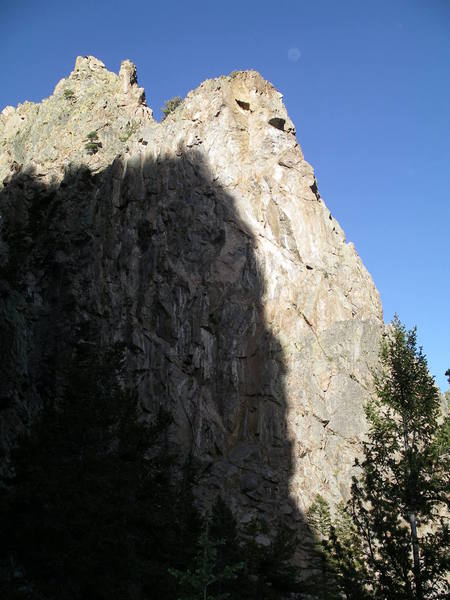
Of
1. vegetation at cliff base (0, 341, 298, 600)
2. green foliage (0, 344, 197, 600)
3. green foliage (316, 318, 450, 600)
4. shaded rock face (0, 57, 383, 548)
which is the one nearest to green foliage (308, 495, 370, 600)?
green foliage (316, 318, 450, 600)

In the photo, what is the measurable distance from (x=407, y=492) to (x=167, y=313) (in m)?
32.2

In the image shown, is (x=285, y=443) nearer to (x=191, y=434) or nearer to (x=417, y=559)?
(x=191, y=434)

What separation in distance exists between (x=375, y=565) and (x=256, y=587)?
419 inches

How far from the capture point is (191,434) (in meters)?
42.0

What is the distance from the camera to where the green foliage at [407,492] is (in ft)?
55.7

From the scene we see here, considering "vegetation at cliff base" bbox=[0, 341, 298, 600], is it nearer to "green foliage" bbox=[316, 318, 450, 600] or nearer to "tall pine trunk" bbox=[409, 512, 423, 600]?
"green foliage" bbox=[316, 318, 450, 600]

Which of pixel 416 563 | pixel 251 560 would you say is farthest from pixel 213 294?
pixel 416 563

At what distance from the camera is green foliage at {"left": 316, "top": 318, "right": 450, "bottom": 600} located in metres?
17.0

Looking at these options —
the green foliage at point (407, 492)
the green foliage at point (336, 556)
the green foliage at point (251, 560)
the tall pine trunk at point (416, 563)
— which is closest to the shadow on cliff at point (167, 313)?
the green foliage at point (336, 556)

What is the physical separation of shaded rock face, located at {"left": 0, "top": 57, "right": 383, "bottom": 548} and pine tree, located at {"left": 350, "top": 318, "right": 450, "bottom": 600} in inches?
807

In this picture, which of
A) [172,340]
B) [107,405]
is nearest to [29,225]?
[172,340]

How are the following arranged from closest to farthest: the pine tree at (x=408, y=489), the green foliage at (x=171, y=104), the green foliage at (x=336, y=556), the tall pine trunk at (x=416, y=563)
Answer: the tall pine trunk at (x=416, y=563)
the pine tree at (x=408, y=489)
the green foliage at (x=336, y=556)
the green foliage at (x=171, y=104)

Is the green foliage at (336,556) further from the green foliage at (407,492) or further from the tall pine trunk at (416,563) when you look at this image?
the tall pine trunk at (416,563)

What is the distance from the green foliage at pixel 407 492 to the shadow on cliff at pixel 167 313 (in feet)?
61.6
